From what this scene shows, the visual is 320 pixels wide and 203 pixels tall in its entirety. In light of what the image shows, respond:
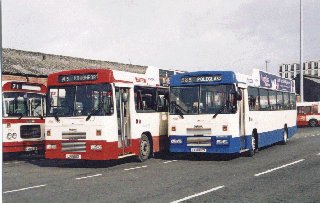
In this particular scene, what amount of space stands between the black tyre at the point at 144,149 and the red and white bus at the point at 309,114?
34673 millimetres

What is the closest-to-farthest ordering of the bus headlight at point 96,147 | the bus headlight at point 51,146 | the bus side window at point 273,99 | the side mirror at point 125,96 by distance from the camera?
the bus headlight at point 96,147 → the bus headlight at point 51,146 → the side mirror at point 125,96 → the bus side window at point 273,99

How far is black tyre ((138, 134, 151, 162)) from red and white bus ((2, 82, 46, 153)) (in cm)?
436

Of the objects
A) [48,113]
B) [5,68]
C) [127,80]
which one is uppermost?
[5,68]

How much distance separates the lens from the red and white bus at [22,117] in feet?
55.6

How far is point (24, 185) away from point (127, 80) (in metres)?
5.31

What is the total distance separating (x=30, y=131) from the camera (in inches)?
696

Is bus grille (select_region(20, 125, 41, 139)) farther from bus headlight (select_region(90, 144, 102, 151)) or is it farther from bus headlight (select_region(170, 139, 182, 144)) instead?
bus headlight (select_region(170, 139, 182, 144))

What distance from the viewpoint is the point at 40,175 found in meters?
13.1

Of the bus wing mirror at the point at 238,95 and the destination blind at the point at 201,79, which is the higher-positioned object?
the destination blind at the point at 201,79

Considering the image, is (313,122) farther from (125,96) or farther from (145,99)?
(125,96)

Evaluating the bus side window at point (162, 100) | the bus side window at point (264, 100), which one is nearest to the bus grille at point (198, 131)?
the bus side window at point (162, 100)

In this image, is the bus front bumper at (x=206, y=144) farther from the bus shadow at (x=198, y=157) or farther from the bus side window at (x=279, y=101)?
the bus side window at (x=279, y=101)

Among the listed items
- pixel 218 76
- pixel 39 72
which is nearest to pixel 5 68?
pixel 39 72

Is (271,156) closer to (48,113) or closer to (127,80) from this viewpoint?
(127,80)
